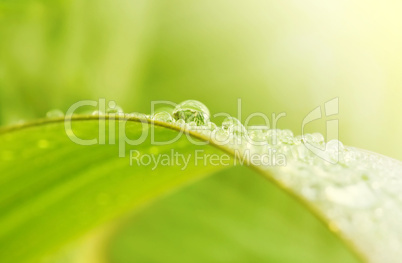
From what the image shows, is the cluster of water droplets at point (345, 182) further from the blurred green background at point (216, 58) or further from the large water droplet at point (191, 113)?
the blurred green background at point (216, 58)

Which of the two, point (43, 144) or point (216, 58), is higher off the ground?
point (216, 58)

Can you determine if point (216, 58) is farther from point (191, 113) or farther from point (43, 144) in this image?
point (43, 144)

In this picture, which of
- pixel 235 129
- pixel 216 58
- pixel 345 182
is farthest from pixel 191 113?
pixel 216 58

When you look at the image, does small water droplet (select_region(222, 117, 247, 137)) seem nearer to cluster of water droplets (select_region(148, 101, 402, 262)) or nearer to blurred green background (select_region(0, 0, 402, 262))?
cluster of water droplets (select_region(148, 101, 402, 262))

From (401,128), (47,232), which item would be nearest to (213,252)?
(47,232)

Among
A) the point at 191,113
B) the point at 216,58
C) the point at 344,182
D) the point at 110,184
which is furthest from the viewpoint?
the point at 216,58

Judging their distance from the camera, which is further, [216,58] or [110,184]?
[216,58]

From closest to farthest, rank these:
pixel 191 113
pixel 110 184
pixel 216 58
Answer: pixel 110 184 < pixel 191 113 < pixel 216 58
